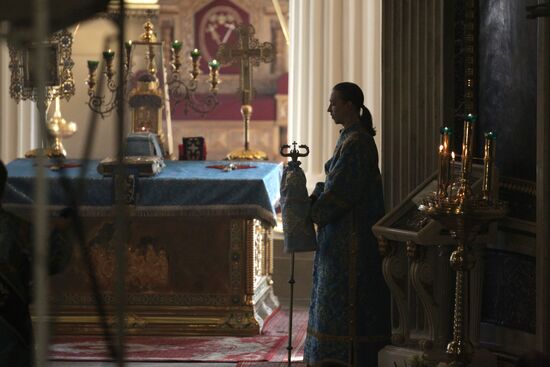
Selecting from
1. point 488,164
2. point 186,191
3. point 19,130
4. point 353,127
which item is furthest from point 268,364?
point 19,130

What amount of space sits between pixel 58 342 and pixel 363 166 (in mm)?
2692

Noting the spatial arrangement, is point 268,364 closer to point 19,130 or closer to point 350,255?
point 350,255

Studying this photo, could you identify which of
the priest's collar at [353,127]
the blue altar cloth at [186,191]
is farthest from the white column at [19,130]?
the priest's collar at [353,127]

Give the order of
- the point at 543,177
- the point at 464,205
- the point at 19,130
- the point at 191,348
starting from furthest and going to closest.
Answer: the point at 19,130, the point at 191,348, the point at 543,177, the point at 464,205

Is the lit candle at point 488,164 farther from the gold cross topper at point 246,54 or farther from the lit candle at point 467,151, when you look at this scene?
the gold cross topper at point 246,54

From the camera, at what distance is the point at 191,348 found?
327 inches

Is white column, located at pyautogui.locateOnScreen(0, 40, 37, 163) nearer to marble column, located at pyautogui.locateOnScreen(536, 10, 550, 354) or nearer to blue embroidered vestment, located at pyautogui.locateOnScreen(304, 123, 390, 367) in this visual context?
blue embroidered vestment, located at pyautogui.locateOnScreen(304, 123, 390, 367)

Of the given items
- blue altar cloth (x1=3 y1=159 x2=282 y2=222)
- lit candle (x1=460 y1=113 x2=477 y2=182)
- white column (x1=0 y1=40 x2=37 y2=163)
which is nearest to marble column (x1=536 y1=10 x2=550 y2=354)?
lit candle (x1=460 y1=113 x2=477 y2=182)

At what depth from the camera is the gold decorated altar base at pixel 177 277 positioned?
877cm

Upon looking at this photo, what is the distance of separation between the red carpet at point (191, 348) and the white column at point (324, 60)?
2311mm

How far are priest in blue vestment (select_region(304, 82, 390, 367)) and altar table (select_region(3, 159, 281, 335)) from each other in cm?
166

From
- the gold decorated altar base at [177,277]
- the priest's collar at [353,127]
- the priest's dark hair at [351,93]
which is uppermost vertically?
the priest's dark hair at [351,93]

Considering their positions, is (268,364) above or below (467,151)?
below

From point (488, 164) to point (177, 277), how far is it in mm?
3480
